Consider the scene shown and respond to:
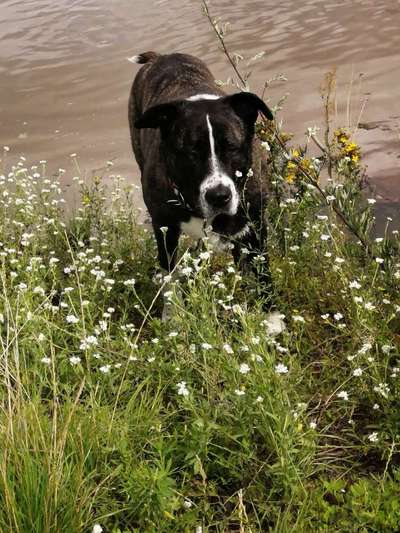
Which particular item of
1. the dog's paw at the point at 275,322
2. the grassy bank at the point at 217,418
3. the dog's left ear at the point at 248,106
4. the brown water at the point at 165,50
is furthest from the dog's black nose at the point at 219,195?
the brown water at the point at 165,50

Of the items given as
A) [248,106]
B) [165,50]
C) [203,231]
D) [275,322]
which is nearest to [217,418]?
[275,322]

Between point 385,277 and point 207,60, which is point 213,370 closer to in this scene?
point 385,277

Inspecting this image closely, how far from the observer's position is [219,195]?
157 inches

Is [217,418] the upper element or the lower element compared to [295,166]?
lower

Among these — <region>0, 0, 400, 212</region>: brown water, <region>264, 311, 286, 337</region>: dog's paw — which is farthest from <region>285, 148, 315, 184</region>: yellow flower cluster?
<region>0, 0, 400, 212</region>: brown water

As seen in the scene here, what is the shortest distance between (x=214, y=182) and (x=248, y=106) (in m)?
0.57

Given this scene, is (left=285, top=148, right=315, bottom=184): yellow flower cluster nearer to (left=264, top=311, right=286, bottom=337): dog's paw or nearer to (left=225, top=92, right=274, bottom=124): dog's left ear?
(left=225, top=92, right=274, bottom=124): dog's left ear

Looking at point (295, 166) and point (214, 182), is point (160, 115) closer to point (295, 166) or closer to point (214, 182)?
point (214, 182)

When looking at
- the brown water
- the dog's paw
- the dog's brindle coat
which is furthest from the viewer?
the brown water

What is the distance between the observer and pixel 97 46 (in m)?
9.95

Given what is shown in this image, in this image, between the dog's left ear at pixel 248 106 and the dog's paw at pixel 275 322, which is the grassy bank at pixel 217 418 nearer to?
the dog's paw at pixel 275 322

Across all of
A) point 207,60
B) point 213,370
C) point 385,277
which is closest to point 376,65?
point 207,60

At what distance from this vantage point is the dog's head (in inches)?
159

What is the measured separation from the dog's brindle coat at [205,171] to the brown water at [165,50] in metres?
1.54
